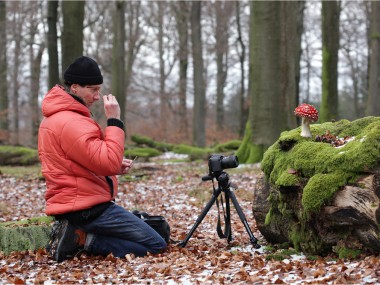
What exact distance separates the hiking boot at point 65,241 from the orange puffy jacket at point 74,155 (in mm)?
181

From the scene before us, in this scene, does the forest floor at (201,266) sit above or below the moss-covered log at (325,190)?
below

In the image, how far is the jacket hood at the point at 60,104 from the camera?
513 cm

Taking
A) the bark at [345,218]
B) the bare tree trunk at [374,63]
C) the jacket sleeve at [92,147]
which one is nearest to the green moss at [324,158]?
the bark at [345,218]

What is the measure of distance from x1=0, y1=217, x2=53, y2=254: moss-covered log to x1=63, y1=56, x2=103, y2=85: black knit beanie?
1.71 meters

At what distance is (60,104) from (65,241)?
1.37 metres

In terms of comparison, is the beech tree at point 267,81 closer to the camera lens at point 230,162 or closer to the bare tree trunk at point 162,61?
the camera lens at point 230,162

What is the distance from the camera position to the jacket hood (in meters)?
5.13

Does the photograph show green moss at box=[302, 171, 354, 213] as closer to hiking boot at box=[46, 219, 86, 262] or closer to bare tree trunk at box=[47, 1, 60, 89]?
hiking boot at box=[46, 219, 86, 262]

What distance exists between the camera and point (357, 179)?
4.53 meters

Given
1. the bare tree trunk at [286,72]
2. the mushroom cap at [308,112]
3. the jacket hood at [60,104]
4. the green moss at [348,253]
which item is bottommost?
the green moss at [348,253]

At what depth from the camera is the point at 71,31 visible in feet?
41.2

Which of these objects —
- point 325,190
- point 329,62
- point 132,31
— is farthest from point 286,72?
point 132,31

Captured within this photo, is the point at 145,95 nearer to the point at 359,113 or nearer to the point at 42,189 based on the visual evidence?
the point at 359,113

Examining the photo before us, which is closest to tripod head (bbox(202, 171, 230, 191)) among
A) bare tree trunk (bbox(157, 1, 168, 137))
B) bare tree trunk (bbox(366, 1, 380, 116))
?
bare tree trunk (bbox(366, 1, 380, 116))
